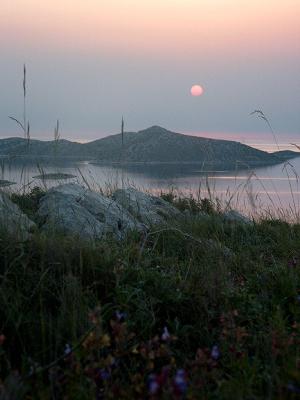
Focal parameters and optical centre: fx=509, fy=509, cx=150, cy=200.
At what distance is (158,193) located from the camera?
440 inches

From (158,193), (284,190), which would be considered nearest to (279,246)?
(284,190)

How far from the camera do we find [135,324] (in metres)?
3.18

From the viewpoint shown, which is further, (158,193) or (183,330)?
(158,193)

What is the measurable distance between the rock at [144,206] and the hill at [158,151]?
635 millimetres

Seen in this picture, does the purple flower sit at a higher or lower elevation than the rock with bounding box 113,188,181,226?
lower

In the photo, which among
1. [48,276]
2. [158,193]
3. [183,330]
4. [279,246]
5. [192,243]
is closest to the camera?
[183,330]

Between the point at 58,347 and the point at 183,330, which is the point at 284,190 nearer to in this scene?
the point at 183,330

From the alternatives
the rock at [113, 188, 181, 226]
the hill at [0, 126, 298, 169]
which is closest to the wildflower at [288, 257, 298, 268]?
the rock at [113, 188, 181, 226]

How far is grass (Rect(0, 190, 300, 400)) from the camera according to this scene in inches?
94.3

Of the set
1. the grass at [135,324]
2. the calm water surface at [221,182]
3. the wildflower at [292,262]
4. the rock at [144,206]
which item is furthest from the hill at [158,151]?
the wildflower at [292,262]

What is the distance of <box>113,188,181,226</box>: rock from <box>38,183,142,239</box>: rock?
297 millimetres

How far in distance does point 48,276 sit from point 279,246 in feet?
9.43

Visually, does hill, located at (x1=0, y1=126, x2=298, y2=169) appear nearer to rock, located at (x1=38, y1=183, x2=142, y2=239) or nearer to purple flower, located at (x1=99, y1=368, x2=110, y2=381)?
rock, located at (x1=38, y1=183, x2=142, y2=239)

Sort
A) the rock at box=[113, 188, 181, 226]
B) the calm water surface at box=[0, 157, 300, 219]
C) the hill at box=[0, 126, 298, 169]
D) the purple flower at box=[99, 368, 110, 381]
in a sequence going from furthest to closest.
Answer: the hill at box=[0, 126, 298, 169], the rock at box=[113, 188, 181, 226], the calm water surface at box=[0, 157, 300, 219], the purple flower at box=[99, 368, 110, 381]
